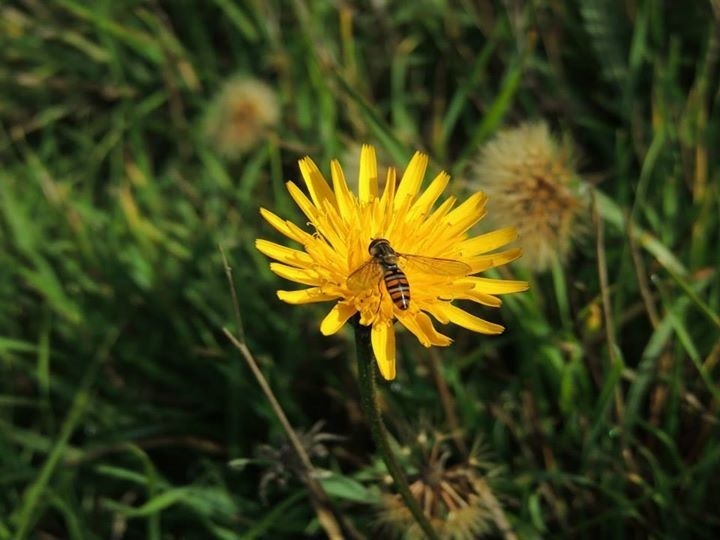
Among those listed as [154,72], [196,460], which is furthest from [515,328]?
[154,72]

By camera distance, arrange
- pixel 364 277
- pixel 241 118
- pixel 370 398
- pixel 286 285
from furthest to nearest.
→ 1. pixel 241 118
2. pixel 286 285
3. pixel 364 277
4. pixel 370 398

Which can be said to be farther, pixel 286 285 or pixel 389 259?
pixel 286 285

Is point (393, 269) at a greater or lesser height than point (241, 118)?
lesser

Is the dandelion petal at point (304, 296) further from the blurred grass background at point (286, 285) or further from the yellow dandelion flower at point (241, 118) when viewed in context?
the yellow dandelion flower at point (241, 118)

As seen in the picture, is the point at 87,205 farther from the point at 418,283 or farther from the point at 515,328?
the point at 418,283

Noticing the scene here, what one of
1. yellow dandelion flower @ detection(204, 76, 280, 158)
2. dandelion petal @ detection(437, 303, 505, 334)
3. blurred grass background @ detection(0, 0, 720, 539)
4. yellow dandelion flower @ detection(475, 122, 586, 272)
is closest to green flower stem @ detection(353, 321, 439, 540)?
dandelion petal @ detection(437, 303, 505, 334)

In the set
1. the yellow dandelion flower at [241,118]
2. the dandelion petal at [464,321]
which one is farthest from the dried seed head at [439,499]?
the yellow dandelion flower at [241,118]

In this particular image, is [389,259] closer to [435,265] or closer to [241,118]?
[435,265]

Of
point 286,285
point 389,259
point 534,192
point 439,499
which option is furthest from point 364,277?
point 286,285
